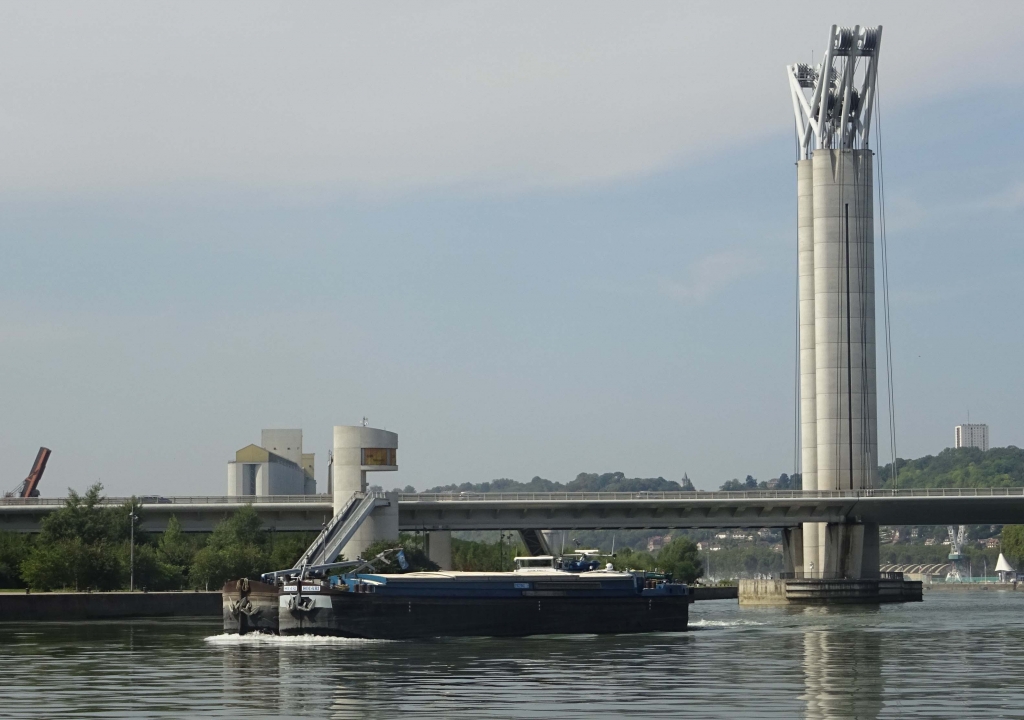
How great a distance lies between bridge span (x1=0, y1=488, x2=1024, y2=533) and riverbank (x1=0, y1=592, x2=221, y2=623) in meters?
18.4

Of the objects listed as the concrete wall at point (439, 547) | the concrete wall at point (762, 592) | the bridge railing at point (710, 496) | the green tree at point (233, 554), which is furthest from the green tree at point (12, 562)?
the concrete wall at point (762, 592)

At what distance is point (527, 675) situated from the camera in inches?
2394

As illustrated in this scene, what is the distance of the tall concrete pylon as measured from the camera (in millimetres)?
152875

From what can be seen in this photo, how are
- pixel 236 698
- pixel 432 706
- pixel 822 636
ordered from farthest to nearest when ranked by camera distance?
pixel 822 636
pixel 236 698
pixel 432 706

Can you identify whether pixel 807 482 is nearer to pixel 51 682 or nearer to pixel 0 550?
pixel 0 550

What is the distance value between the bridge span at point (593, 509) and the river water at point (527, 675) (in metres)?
48.0

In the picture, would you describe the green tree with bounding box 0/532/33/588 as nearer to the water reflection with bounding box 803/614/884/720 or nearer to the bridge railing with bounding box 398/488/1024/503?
the bridge railing with bounding box 398/488/1024/503

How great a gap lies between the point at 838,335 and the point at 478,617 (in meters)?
75.7

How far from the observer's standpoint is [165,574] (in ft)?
461

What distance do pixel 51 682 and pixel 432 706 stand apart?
17.2 meters

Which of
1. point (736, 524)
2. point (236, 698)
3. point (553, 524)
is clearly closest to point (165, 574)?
point (553, 524)

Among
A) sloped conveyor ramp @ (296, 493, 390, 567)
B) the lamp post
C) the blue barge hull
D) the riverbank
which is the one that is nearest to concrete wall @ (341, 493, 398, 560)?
sloped conveyor ramp @ (296, 493, 390, 567)

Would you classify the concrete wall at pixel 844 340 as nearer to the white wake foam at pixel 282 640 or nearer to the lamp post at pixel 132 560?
the lamp post at pixel 132 560

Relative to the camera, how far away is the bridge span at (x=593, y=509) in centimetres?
14312
